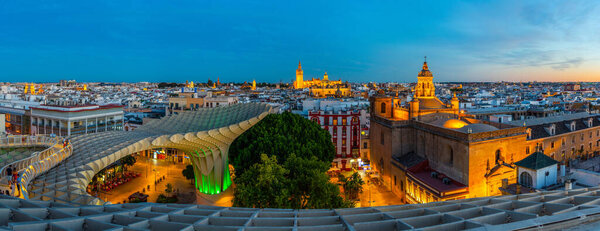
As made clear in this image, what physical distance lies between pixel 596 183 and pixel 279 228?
24.7m

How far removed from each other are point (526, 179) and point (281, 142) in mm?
19201

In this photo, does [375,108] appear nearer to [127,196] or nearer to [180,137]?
[180,137]

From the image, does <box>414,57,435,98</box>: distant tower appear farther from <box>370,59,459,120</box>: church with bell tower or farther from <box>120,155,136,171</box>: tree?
<box>120,155,136,171</box>: tree

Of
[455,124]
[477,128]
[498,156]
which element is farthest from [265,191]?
[498,156]

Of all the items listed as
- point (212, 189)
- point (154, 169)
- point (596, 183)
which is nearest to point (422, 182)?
point (596, 183)

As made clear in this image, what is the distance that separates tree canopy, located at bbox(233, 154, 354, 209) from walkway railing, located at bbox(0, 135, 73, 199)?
1022cm

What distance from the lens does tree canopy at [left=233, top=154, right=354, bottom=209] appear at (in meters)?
20.2

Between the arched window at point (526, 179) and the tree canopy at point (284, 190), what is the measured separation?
13.6m

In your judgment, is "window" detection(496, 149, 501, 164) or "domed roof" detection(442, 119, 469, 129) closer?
"window" detection(496, 149, 501, 164)

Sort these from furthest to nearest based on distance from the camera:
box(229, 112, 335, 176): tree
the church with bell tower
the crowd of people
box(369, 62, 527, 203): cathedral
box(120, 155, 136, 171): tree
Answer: box(120, 155, 136, 171): tree < the church with bell tower < box(229, 112, 335, 176): tree < box(369, 62, 527, 203): cathedral < the crowd of people

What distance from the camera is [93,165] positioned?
19578mm

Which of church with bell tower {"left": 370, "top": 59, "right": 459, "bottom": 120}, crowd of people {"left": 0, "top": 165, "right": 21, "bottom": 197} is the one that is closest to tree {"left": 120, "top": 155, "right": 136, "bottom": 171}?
crowd of people {"left": 0, "top": 165, "right": 21, "bottom": 197}

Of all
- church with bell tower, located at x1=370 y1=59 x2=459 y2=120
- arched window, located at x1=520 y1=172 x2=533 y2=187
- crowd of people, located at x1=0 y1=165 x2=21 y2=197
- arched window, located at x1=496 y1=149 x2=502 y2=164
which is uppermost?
church with bell tower, located at x1=370 y1=59 x2=459 y2=120

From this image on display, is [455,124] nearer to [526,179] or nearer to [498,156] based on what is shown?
[498,156]
